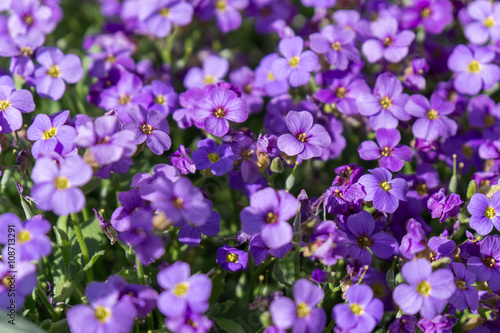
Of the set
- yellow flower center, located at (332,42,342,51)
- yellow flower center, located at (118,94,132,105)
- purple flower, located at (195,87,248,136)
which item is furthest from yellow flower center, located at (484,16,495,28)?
yellow flower center, located at (118,94,132,105)

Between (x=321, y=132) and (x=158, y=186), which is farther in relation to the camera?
(x=321, y=132)

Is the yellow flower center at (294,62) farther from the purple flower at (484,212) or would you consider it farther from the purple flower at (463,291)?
the purple flower at (463,291)

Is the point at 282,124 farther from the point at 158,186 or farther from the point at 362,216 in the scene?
the point at 158,186

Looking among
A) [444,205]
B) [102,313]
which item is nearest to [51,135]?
[102,313]

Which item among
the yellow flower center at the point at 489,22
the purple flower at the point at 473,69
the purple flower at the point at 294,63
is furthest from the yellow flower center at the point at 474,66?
the purple flower at the point at 294,63

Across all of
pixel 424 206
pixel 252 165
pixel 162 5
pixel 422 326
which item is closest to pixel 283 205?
pixel 252 165

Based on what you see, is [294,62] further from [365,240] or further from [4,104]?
[4,104]
